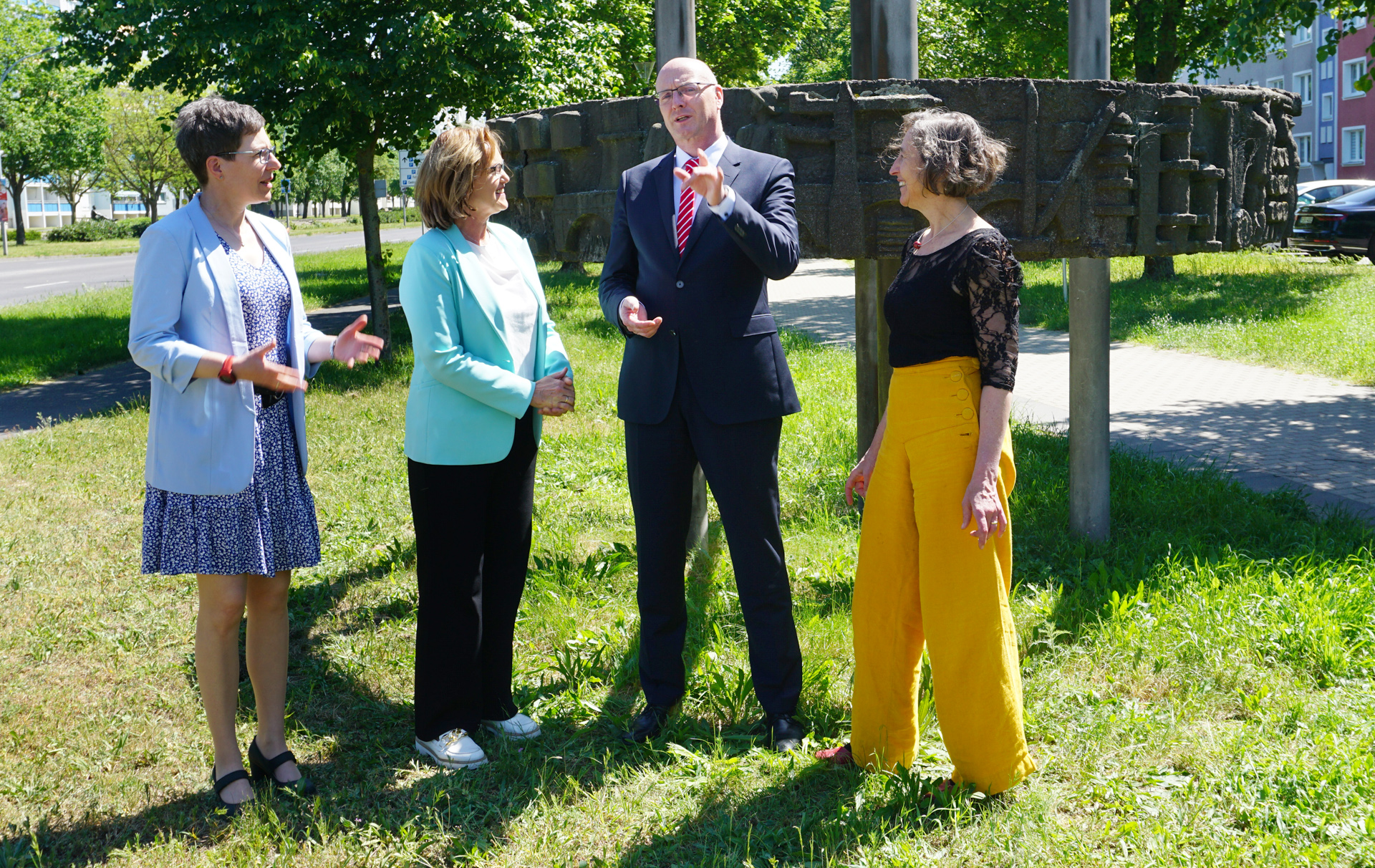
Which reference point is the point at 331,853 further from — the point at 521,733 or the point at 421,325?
the point at 421,325

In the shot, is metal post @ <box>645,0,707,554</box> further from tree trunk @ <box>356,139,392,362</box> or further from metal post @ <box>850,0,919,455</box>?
tree trunk @ <box>356,139,392,362</box>

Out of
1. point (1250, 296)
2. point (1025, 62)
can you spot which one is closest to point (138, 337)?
point (1250, 296)

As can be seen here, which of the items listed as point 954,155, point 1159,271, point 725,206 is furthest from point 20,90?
point 954,155

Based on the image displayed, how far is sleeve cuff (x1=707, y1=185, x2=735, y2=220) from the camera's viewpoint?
328 cm

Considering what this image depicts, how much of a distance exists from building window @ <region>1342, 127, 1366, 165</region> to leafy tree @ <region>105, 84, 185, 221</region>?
5431 centimetres

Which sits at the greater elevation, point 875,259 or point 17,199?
point 17,199

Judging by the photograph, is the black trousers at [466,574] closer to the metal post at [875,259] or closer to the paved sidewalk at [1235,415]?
the metal post at [875,259]

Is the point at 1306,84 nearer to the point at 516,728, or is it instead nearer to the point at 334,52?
the point at 334,52

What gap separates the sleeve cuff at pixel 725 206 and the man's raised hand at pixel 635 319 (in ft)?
1.23

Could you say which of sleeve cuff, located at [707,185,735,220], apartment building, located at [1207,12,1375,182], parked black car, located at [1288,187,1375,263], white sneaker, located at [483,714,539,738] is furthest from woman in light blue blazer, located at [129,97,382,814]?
apartment building, located at [1207,12,1375,182]

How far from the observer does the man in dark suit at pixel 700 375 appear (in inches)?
141

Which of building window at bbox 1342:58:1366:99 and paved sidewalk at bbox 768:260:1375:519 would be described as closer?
paved sidewalk at bbox 768:260:1375:519

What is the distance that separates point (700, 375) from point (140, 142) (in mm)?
63693

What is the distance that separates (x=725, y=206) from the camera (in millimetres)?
3291
